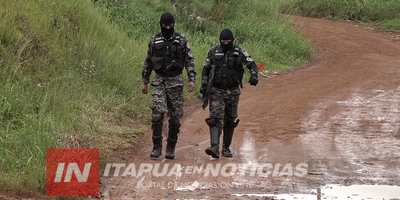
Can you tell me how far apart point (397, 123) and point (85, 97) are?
495 cm

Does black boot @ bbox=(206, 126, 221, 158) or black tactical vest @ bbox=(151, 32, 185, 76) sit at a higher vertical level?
black tactical vest @ bbox=(151, 32, 185, 76)

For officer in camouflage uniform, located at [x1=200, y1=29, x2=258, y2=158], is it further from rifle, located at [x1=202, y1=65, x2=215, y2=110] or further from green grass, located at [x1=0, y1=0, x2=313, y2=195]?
green grass, located at [x1=0, y1=0, x2=313, y2=195]

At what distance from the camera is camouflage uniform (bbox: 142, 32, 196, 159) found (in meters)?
8.96

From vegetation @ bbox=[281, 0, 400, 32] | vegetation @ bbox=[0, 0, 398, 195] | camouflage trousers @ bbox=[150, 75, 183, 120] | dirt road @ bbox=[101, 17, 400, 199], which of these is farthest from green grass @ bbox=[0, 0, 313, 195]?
vegetation @ bbox=[281, 0, 400, 32]

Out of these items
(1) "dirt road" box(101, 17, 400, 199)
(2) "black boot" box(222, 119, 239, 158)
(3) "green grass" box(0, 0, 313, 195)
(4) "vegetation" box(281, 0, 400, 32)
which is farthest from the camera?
(4) "vegetation" box(281, 0, 400, 32)

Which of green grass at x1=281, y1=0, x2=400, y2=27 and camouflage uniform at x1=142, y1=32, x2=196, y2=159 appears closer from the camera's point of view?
camouflage uniform at x1=142, y1=32, x2=196, y2=159

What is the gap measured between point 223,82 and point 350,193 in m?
2.34

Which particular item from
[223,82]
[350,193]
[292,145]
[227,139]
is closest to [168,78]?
[223,82]

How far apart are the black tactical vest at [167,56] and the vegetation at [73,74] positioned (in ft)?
4.25

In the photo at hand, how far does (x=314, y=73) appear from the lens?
17.5 meters

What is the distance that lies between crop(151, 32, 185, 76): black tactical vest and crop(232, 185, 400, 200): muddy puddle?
2.21 m

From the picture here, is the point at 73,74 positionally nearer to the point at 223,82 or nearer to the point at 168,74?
the point at 168,74

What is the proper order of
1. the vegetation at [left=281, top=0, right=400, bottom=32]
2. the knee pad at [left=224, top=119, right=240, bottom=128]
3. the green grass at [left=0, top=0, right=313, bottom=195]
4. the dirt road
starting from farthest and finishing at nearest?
the vegetation at [left=281, top=0, right=400, bottom=32]
the knee pad at [left=224, top=119, right=240, bottom=128]
the green grass at [left=0, top=0, right=313, bottom=195]
the dirt road

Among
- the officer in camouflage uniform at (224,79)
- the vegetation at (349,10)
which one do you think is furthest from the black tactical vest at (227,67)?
the vegetation at (349,10)
